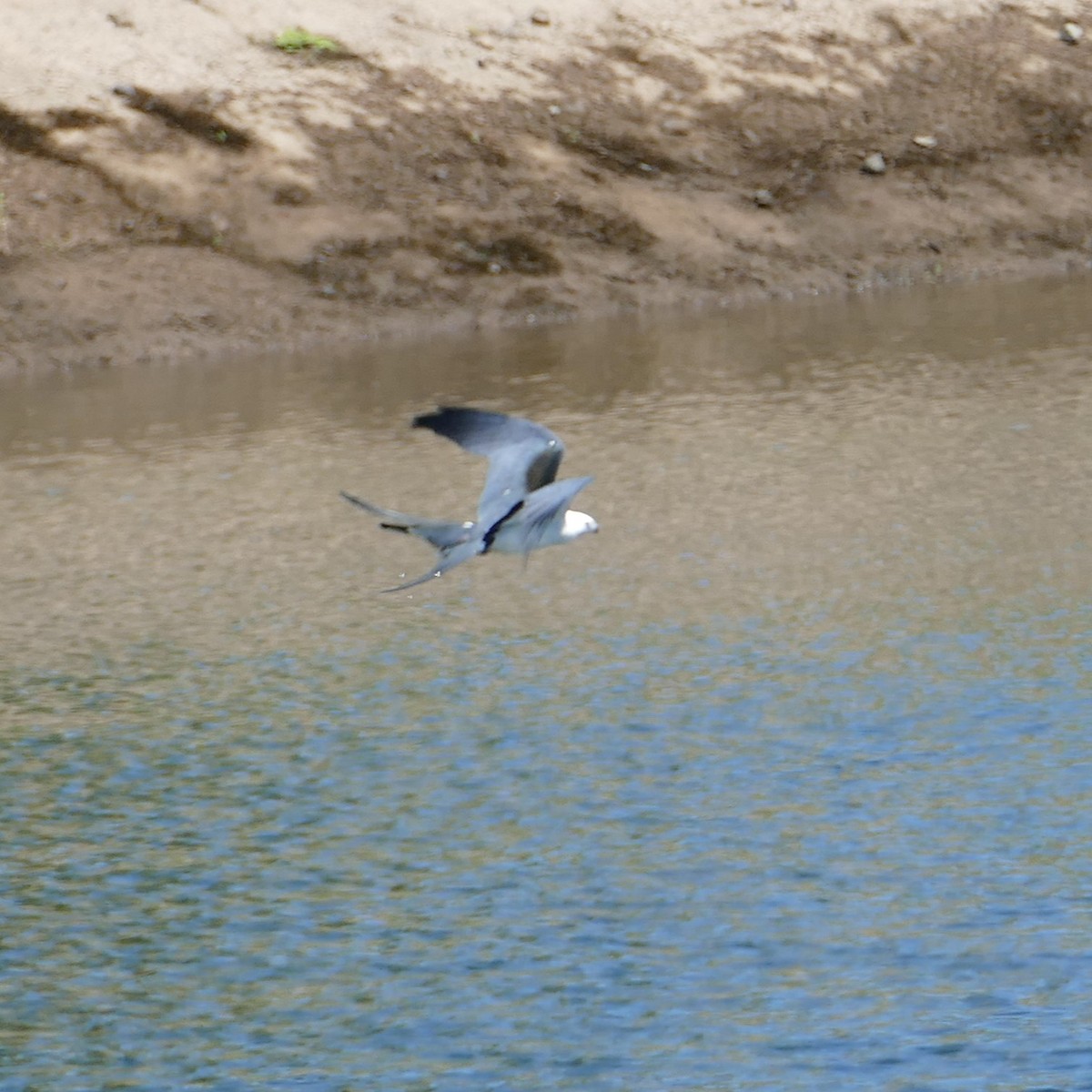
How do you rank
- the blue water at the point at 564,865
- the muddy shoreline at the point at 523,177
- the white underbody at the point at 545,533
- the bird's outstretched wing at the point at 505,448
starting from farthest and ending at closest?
1. the muddy shoreline at the point at 523,177
2. the bird's outstretched wing at the point at 505,448
3. the white underbody at the point at 545,533
4. the blue water at the point at 564,865

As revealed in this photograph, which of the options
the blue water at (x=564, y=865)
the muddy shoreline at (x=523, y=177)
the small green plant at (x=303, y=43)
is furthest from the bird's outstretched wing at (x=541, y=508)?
the small green plant at (x=303, y=43)

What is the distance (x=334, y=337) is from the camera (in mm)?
28875

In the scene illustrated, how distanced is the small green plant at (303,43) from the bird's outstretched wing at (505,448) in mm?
20472

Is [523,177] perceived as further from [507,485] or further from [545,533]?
[507,485]

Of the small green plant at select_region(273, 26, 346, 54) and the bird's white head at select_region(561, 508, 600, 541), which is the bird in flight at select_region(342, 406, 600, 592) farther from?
the small green plant at select_region(273, 26, 346, 54)

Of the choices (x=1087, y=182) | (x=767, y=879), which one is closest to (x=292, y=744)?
(x=767, y=879)

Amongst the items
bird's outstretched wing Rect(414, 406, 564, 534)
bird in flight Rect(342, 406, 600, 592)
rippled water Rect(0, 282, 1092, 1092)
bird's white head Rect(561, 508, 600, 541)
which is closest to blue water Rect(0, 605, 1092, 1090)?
rippled water Rect(0, 282, 1092, 1092)

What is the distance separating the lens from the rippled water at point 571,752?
35.1 ft

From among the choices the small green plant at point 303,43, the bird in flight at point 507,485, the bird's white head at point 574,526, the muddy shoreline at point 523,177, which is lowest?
the muddy shoreline at point 523,177

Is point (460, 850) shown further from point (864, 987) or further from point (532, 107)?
point (532, 107)

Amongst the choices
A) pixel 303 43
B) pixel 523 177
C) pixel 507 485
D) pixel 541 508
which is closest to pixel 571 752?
pixel 507 485

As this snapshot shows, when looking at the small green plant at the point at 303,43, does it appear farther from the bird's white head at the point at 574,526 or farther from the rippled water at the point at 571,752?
the bird's white head at the point at 574,526

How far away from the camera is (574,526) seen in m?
12.5

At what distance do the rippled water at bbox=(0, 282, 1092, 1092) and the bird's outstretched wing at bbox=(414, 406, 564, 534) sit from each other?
2102 mm
